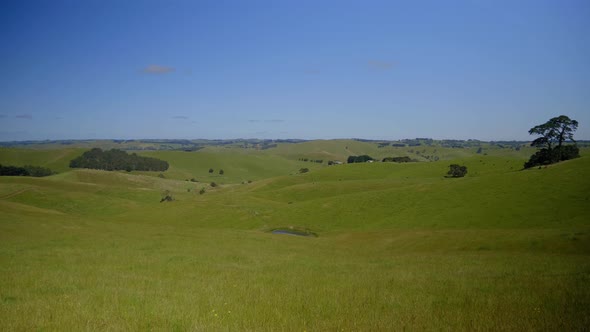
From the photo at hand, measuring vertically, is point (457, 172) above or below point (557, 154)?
below

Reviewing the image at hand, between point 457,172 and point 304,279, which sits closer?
point 304,279

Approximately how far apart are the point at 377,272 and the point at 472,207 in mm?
49960

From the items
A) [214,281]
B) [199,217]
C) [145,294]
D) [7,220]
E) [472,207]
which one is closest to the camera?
[145,294]

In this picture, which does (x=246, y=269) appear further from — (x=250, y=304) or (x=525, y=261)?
(x=525, y=261)

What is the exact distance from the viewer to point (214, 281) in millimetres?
16719

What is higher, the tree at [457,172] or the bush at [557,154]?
the bush at [557,154]

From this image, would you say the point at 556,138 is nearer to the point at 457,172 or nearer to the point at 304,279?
the point at 457,172

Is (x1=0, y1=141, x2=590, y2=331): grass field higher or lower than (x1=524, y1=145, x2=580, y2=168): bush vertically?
lower

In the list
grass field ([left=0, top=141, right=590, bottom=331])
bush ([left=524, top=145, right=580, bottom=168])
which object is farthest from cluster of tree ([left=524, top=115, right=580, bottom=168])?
grass field ([left=0, top=141, right=590, bottom=331])

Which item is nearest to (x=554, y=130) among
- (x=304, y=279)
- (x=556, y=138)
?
(x=556, y=138)

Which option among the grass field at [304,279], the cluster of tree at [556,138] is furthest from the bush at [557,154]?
the grass field at [304,279]

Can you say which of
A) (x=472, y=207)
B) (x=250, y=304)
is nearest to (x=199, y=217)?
(x=472, y=207)

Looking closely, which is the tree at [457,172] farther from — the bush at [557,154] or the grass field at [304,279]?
the grass field at [304,279]

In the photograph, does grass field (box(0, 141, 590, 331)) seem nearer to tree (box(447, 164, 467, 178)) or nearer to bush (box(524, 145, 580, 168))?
bush (box(524, 145, 580, 168))
